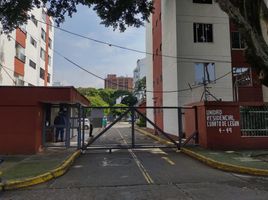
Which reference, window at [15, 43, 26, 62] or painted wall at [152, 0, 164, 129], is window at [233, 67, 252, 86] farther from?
window at [15, 43, 26, 62]

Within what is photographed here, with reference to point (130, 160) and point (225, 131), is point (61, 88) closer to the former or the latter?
point (130, 160)

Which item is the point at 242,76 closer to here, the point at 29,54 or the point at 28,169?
the point at 28,169

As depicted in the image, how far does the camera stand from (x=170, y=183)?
847 cm

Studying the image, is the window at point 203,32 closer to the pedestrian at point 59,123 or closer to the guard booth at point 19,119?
the pedestrian at point 59,123

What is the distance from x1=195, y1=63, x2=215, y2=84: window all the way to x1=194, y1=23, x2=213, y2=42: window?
1906 millimetres

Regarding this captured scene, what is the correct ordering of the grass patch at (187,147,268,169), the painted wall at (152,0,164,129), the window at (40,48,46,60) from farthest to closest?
the window at (40,48,46,60) → the painted wall at (152,0,164,129) → the grass patch at (187,147,268,169)

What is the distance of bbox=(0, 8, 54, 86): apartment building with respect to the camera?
2483cm

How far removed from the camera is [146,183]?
8461mm

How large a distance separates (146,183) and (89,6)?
1215 centimetres

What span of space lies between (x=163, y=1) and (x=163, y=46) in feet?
12.5

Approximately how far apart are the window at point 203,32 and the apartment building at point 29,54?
454 inches

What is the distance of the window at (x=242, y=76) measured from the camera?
2349 cm

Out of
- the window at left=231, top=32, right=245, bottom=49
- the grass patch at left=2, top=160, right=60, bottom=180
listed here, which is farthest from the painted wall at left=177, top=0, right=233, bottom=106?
the grass patch at left=2, top=160, right=60, bottom=180

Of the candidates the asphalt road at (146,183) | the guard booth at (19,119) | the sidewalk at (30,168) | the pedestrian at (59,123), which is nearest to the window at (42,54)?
the pedestrian at (59,123)
